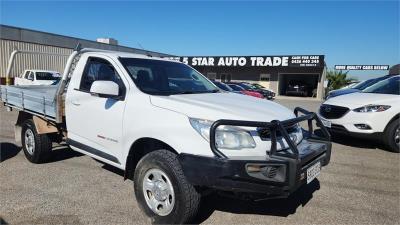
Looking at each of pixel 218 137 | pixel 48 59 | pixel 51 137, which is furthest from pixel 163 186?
pixel 48 59

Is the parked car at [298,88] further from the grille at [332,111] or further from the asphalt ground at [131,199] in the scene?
the asphalt ground at [131,199]

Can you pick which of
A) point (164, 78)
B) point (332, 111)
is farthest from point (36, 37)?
point (164, 78)

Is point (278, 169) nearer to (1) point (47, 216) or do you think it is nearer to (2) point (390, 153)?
(1) point (47, 216)

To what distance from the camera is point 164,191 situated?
386 cm

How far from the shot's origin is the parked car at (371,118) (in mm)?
7492

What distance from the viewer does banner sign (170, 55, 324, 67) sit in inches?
1465

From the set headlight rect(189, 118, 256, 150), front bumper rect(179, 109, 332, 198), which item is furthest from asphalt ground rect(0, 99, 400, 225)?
headlight rect(189, 118, 256, 150)

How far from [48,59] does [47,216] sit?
2850cm

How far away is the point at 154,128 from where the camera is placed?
391 cm

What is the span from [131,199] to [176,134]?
144cm

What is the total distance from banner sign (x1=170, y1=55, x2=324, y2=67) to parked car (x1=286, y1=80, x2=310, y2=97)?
2.62m

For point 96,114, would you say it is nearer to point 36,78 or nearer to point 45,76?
point 36,78

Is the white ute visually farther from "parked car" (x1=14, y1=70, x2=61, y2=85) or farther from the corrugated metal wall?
the corrugated metal wall

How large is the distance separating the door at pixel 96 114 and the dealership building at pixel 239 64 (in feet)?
84.1
